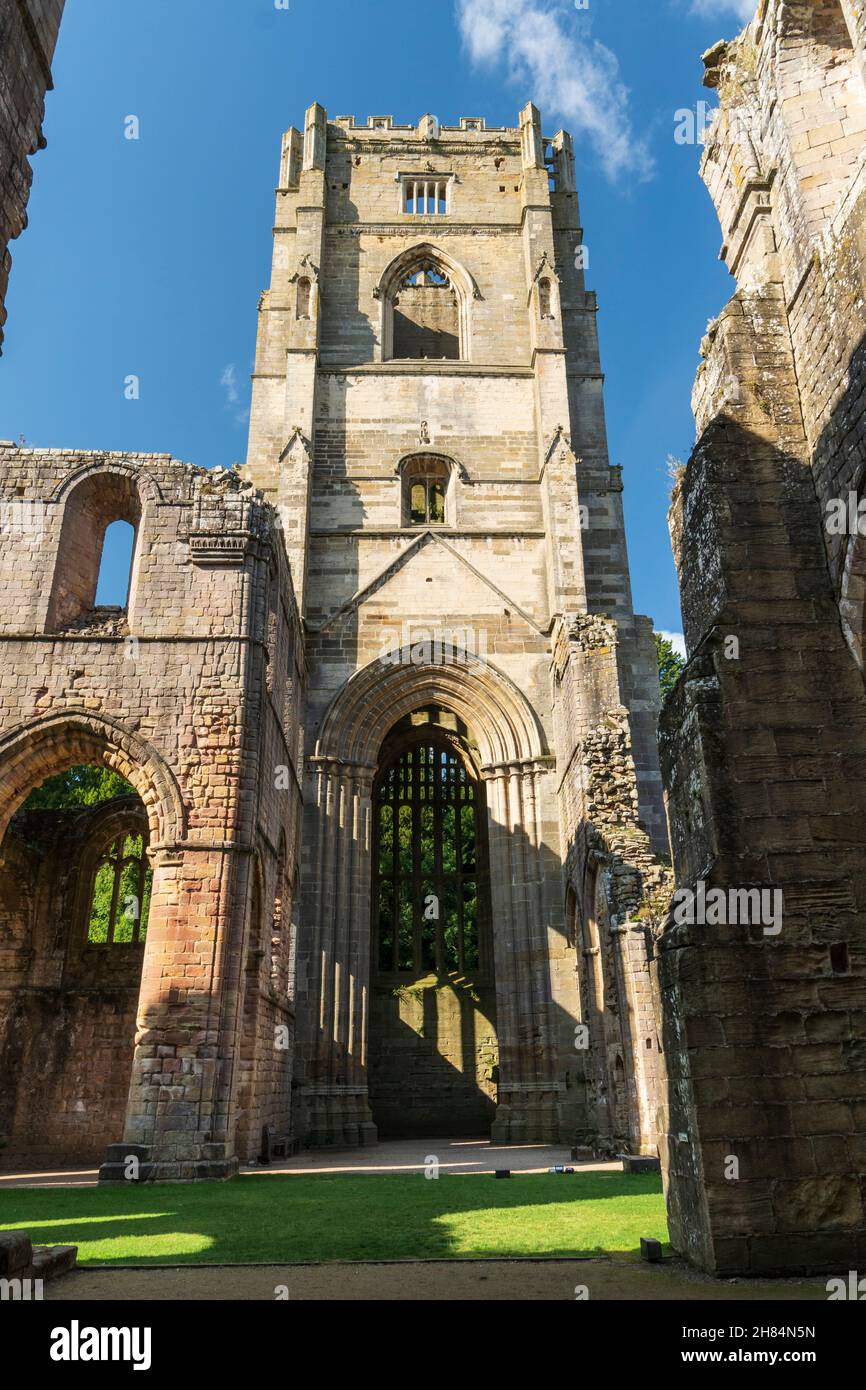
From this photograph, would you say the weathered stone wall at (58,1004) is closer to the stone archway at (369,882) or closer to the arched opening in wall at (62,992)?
the arched opening in wall at (62,992)

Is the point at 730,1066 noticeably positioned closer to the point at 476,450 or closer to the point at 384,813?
the point at 476,450

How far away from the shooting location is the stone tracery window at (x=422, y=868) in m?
20.9

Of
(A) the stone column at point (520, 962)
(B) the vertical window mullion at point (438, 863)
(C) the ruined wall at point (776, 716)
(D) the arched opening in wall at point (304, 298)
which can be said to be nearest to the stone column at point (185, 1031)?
(A) the stone column at point (520, 962)

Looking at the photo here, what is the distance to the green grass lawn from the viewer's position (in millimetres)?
5141

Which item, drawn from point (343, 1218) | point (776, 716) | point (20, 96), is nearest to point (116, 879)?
point (343, 1218)

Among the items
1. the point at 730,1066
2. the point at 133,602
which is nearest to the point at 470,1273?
the point at 730,1066

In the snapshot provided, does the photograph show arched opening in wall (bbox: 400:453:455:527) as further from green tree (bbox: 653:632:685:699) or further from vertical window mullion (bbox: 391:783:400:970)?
green tree (bbox: 653:632:685:699)

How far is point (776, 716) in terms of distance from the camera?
189 inches

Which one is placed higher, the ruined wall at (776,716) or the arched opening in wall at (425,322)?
the arched opening in wall at (425,322)

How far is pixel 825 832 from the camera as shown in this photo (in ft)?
15.1

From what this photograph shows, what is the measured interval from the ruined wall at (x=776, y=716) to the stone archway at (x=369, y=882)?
11039 millimetres

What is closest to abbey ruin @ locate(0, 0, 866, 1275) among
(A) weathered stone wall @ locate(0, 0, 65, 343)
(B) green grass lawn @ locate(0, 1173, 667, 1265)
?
(B) green grass lawn @ locate(0, 1173, 667, 1265)

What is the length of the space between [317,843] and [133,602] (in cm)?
583

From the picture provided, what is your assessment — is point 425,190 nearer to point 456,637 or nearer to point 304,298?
point 304,298
